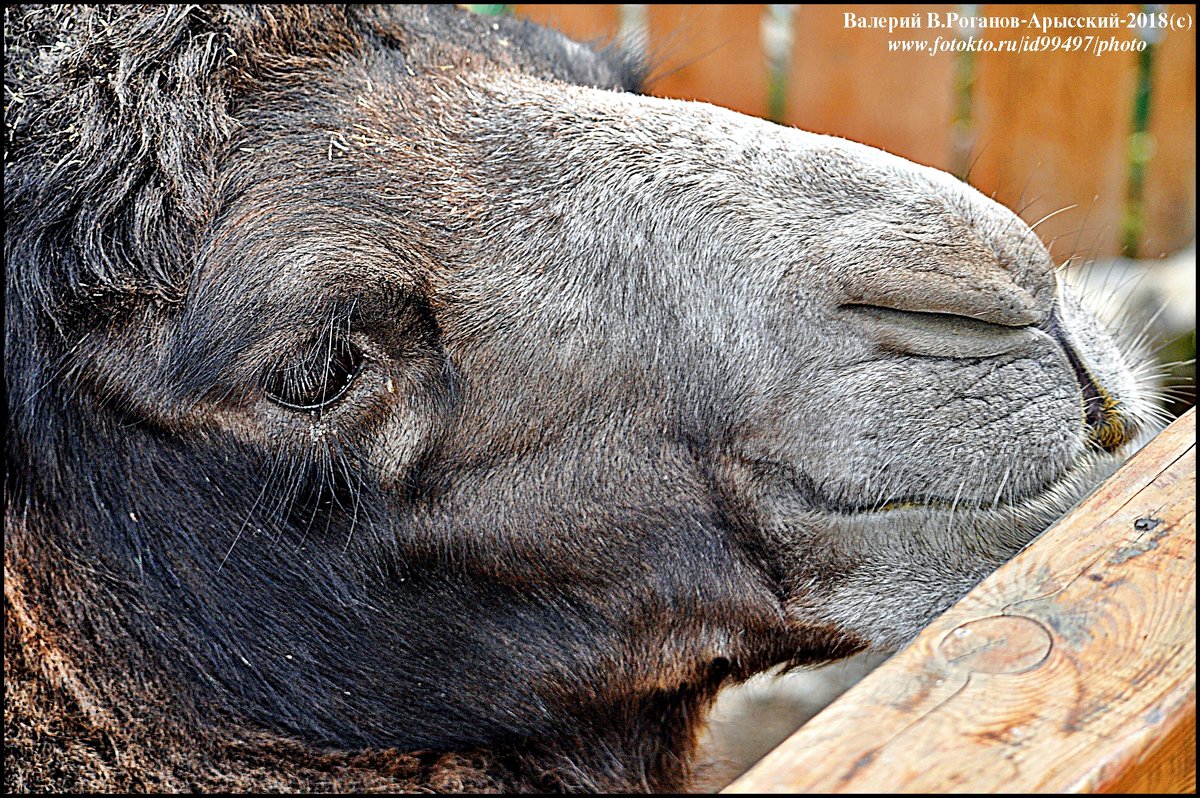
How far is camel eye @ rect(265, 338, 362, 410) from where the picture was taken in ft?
6.98

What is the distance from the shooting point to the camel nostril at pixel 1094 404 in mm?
2193

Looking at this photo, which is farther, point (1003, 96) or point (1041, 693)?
point (1003, 96)

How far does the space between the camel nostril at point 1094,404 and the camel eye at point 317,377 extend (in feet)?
4.17

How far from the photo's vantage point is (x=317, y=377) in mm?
2145

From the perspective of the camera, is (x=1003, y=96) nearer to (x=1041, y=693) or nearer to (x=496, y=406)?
(x=496, y=406)

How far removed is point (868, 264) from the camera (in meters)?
2.11

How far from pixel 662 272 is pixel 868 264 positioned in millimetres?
378

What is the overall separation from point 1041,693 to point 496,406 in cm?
120

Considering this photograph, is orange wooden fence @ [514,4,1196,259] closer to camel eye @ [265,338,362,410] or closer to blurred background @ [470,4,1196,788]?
blurred background @ [470,4,1196,788]

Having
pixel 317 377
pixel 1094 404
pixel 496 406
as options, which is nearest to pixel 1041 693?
pixel 1094 404

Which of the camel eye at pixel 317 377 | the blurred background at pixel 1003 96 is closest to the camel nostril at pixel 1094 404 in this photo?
the camel eye at pixel 317 377

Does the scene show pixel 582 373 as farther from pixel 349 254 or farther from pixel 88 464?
pixel 88 464

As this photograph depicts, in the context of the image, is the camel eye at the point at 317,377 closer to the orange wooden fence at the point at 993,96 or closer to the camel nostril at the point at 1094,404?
the camel nostril at the point at 1094,404

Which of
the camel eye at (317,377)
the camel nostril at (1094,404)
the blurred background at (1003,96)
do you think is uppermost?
the camel eye at (317,377)
